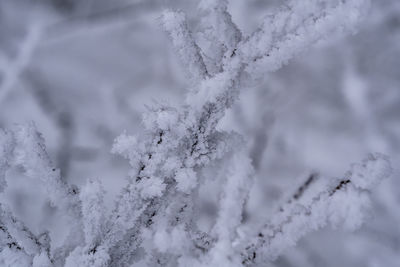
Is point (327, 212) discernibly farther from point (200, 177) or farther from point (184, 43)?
point (184, 43)

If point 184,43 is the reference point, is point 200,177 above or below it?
below

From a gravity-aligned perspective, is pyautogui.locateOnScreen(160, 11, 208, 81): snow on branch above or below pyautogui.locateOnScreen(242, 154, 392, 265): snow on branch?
above

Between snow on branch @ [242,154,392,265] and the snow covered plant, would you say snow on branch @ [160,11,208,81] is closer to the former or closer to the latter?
the snow covered plant

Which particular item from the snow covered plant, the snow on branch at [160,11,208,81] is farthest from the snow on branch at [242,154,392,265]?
the snow on branch at [160,11,208,81]

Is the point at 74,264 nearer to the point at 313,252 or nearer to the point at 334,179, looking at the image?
the point at 334,179

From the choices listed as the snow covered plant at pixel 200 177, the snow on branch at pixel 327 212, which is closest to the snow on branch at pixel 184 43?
the snow covered plant at pixel 200 177

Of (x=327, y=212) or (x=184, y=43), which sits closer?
(x=327, y=212)

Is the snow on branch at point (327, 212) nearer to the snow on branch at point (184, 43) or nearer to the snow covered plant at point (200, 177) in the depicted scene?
the snow covered plant at point (200, 177)

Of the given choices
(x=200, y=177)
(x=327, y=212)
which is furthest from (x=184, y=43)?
(x=327, y=212)

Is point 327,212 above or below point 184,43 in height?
below
